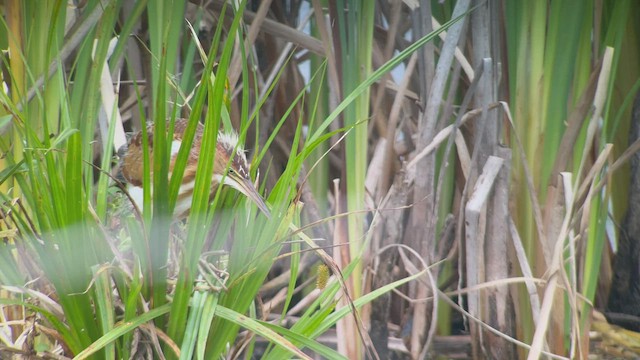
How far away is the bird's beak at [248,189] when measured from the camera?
3.49 feet

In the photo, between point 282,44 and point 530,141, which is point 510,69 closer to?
point 530,141

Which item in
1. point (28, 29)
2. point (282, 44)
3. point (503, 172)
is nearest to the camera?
point (28, 29)

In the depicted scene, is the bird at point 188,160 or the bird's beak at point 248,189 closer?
the bird's beak at point 248,189

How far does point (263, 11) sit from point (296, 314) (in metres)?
0.63

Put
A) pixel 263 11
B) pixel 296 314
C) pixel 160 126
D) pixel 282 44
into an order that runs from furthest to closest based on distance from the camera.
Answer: pixel 282 44
pixel 296 314
pixel 263 11
pixel 160 126

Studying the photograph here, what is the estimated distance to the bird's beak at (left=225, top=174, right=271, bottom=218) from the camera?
1062 millimetres

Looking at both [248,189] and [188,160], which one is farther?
[188,160]

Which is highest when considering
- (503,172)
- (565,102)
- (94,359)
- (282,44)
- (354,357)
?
(282,44)

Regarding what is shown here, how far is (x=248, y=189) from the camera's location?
109cm

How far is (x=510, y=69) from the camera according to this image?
5.06 feet

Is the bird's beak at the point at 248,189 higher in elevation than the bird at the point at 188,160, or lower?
lower

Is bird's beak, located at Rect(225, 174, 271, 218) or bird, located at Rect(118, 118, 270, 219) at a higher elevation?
bird, located at Rect(118, 118, 270, 219)

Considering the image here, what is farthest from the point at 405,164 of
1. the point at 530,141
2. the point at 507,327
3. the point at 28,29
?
the point at 28,29

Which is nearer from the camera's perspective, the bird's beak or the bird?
the bird's beak
